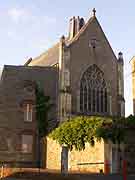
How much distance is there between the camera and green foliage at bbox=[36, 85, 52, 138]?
43.7m

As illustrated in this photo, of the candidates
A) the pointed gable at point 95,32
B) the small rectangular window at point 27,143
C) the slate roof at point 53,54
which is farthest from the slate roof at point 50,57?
the small rectangular window at point 27,143

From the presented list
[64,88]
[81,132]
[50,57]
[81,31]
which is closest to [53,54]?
[50,57]

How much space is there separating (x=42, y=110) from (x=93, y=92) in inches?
245

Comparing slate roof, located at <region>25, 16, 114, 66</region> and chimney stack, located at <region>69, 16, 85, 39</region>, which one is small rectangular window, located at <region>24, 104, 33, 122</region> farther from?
chimney stack, located at <region>69, 16, 85, 39</region>

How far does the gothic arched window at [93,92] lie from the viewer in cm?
4659

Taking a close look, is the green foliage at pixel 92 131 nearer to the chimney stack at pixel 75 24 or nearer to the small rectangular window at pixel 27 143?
the small rectangular window at pixel 27 143

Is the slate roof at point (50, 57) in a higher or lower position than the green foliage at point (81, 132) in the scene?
higher

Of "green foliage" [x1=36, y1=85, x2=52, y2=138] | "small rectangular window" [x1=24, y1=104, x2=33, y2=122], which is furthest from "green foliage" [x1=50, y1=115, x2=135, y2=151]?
"small rectangular window" [x1=24, y1=104, x2=33, y2=122]

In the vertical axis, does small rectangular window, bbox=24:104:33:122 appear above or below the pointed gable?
below

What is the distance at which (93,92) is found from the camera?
155ft

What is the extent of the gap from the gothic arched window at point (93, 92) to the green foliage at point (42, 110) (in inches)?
154

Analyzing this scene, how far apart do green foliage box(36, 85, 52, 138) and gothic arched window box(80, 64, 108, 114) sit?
392 centimetres

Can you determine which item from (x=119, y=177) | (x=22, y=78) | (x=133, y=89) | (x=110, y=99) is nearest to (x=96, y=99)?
(x=110, y=99)

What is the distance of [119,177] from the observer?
2105 centimetres
